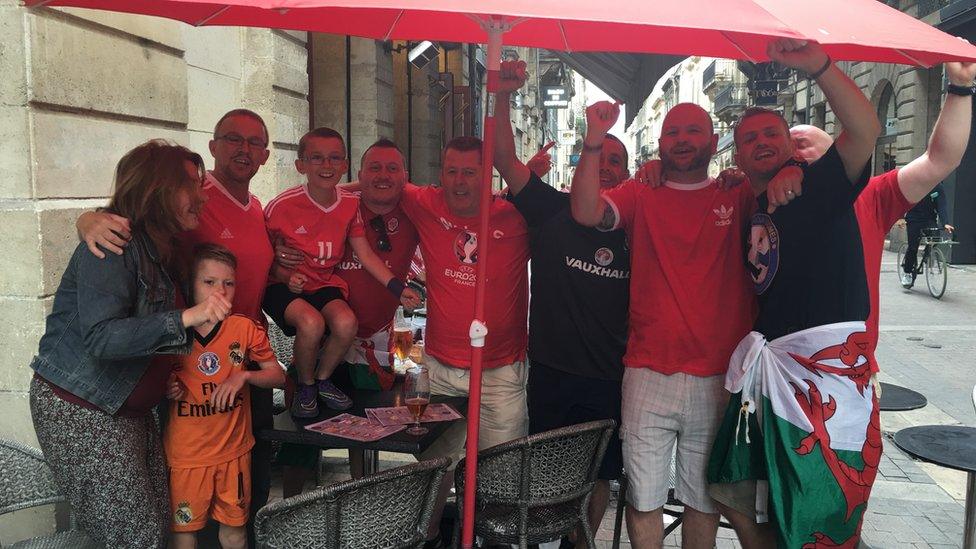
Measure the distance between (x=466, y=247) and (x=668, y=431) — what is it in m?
1.18

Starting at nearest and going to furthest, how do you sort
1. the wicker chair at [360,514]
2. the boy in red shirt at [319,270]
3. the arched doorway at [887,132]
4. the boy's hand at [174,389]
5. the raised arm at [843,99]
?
1. the wicker chair at [360,514]
2. the raised arm at [843,99]
3. the boy's hand at [174,389]
4. the boy in red shirt at [319,270]
5. the arched doorway at [887,132]

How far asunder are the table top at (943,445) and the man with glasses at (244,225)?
262 cm

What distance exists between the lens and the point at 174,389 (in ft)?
8.98

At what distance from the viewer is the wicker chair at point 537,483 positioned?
2771 millimetres

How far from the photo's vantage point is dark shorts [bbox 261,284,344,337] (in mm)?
3314

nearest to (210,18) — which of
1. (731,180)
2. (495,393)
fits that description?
(495,393)

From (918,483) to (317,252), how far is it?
13.7 ft

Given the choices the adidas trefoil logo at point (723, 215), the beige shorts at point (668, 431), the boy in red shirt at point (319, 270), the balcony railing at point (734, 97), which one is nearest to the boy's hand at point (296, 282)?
the boy in red shirt at point (319, 270)

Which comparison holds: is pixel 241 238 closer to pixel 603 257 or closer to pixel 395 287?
pixel 395 287

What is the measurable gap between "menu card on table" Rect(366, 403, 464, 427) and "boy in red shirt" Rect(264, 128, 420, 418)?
17 centimetres

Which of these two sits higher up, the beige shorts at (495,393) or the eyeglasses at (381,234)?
the eyeglasses at (381,234)

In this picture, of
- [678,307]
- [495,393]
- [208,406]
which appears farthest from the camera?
[495,393]

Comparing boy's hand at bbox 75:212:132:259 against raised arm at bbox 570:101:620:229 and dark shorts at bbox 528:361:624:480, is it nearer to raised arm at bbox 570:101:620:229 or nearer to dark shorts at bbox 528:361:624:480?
raised arm at bbox 570:101:620:229

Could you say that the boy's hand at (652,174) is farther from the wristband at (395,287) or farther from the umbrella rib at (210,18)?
the umbrella rib at (210,18)
